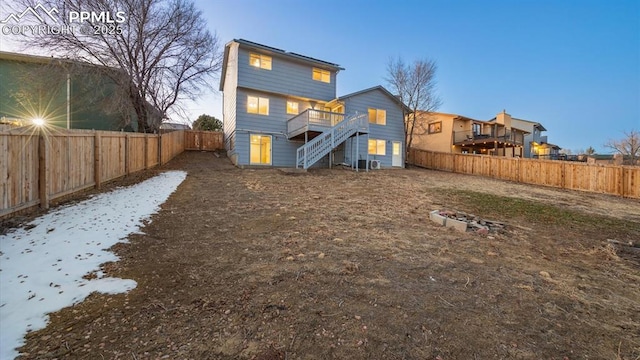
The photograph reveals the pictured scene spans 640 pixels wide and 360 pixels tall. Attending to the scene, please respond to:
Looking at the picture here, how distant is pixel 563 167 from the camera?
566 inches

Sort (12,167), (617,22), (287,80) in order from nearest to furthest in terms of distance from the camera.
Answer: (12,167)
(287,80)
(617,22)

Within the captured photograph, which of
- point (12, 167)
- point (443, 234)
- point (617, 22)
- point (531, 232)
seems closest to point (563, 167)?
point (531, 232)

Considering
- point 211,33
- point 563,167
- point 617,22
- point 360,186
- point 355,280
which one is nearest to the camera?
point 355,280

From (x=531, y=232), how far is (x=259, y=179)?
928cm

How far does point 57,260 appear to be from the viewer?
3633 mm

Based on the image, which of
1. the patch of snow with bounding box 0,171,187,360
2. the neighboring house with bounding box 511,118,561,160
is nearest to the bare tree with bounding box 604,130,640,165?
the neighboring house with bounding box 511,118,561,160

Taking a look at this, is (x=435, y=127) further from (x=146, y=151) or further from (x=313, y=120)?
(x=146, y=151)

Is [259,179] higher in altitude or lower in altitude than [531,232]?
higher

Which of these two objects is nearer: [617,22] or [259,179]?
[259,179]

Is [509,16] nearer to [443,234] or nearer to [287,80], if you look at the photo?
[287,80]

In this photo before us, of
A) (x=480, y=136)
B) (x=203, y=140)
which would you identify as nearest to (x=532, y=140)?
(x=480, y=136)

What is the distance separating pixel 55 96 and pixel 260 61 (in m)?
11.4

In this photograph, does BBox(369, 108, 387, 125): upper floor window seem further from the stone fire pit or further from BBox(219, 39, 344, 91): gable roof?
the stone fire pit

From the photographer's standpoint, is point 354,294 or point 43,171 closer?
point 354,294
